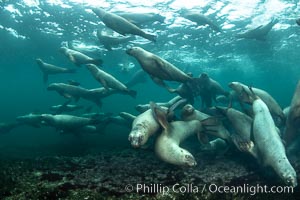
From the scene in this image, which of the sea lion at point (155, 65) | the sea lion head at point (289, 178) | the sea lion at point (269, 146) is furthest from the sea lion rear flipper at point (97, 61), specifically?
the sea lion head at point (289, 178)

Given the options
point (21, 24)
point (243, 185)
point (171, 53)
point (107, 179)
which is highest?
point (21, 24)

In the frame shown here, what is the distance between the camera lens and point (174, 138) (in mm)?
7223

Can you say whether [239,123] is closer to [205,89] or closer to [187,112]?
[187,112]

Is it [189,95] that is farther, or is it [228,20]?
[228,20]

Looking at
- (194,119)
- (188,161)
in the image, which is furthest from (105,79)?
(188,161)

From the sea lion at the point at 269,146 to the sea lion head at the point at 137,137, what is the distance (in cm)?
277

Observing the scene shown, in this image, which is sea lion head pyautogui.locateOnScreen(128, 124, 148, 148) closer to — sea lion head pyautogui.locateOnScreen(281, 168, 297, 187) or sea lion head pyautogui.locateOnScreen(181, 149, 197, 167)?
sea lion head pyautogui.locateOnScreen(181, 149, 197, 167)

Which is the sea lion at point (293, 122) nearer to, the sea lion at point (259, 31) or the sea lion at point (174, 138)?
the sea lion at point (174, 138)

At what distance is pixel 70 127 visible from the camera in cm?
1202

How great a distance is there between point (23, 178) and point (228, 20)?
761 inches

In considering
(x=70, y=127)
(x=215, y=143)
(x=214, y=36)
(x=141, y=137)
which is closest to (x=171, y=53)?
(x=214, y=36)

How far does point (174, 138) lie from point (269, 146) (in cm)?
223

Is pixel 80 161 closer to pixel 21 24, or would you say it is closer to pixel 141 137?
pixel 141 137

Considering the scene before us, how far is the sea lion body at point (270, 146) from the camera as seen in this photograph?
574cm
